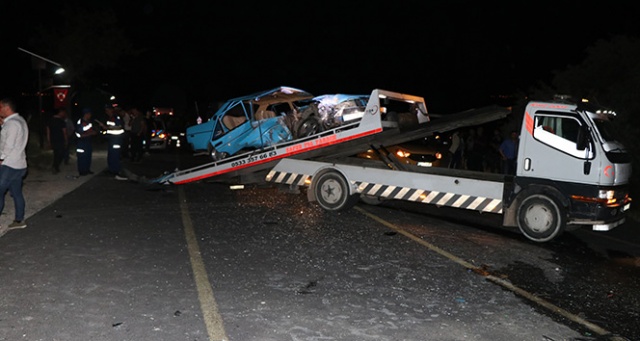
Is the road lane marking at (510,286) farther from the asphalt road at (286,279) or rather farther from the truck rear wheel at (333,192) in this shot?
the truck rear wheel at (333,192)

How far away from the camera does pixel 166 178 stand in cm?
1329

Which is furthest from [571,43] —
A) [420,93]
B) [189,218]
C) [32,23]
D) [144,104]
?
[144,104]

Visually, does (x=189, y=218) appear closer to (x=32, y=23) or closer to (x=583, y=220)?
(x=583, y=220)

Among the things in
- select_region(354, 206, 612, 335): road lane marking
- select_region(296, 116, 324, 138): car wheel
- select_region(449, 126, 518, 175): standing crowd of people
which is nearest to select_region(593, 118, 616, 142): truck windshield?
select_region(354, 206, 612, 335): road lane marking

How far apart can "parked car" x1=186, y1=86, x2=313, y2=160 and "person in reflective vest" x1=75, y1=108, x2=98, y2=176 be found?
3.10 meters

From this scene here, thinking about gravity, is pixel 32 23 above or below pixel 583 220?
above

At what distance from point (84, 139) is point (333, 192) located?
24.8 feet

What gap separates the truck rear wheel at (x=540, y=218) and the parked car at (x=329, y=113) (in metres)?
4.05

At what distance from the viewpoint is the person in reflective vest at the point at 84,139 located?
14734 mm

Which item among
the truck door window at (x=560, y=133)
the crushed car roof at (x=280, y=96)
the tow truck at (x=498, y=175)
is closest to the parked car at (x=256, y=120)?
the crushed car roof at (x=280, y=96)

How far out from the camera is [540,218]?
28.1 ft

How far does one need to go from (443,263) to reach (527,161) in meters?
2.57

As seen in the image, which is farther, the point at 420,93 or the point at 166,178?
the point at 420,93

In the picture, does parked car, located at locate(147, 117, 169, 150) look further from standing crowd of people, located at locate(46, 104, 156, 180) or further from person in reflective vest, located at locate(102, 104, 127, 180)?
person in reflective vest, located at locate(102, 104, 127, 180)
